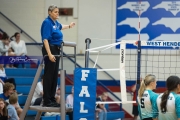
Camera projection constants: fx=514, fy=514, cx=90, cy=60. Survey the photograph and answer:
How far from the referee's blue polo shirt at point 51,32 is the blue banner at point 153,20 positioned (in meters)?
6.88

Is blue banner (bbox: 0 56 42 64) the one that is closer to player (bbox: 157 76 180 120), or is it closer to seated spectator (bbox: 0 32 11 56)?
seated spectator (bbox: 0 32 11 56)

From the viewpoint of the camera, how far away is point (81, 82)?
8.41 m

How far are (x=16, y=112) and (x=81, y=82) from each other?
205cm

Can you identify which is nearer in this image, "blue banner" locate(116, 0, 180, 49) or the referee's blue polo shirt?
the referee's blue polo shirt

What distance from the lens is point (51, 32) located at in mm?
7992

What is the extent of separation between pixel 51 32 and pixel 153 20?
734 cm

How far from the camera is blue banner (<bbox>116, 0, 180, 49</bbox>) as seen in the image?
14820mm

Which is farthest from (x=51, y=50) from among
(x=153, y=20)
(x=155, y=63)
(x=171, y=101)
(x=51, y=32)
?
(x=153, y=20)

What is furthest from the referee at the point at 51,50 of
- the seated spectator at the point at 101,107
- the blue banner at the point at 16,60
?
the blue banner at the point at 16,60

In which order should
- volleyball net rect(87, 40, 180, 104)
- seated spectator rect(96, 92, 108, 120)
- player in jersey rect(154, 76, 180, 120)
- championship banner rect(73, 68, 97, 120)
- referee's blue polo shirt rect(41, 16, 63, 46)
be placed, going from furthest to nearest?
volleyball net rect(87, 40, 180, 104)
seated spectator rect(96, 92, 108, 120)
championship banner rect(73, 68, 97, 120)
referee's blue polo shirt rect(41, 16, 63, 46)
player in jersey rect(154, 76, 180, 120)

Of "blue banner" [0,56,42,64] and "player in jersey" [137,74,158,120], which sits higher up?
"blue banner" [0,56,42,64]

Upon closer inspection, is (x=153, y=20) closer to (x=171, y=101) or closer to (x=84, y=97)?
(x=84, y=97)

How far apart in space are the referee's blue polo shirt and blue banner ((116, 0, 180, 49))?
22.6ft

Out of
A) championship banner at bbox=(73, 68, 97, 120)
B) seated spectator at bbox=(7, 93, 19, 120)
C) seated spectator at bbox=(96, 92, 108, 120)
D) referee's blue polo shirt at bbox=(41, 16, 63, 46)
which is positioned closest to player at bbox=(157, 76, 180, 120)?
championship banner at bbox=(73, 68, 97, 120)
